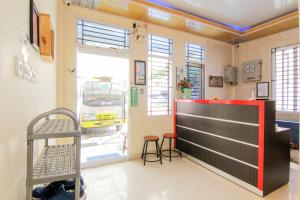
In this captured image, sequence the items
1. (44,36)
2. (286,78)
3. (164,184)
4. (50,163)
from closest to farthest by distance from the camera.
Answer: (50,163) < (44,36) < (164,184) < (286,78)

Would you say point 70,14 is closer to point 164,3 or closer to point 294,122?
point 164,3

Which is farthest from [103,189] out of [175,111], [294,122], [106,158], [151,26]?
[294,122]

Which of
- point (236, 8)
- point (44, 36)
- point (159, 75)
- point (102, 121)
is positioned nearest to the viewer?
point (44, 36)

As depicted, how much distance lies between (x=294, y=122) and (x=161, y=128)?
3.08 m

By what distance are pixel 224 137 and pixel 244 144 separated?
35 centimetres

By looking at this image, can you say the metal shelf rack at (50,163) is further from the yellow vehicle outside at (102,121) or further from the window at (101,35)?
the yellow vehicle outside at (102,121)

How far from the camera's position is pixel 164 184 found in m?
2.64

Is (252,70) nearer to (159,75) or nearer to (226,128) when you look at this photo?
(159,75)

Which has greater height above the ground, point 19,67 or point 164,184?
point 19,67

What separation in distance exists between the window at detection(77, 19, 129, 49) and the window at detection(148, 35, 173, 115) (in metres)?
0.66

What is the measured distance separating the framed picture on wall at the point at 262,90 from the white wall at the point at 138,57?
2.85 ft

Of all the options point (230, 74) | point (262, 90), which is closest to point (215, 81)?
point (230, 74)

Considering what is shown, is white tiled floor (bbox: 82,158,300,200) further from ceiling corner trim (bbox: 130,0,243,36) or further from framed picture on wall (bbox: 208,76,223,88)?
ceiling corner trim (bbox: 130,0,243,36)

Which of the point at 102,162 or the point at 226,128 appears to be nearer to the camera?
the point at 226,128
